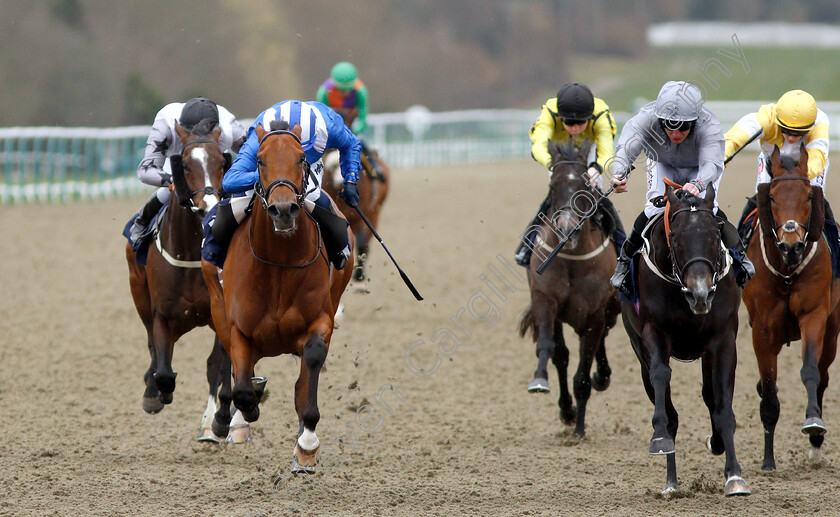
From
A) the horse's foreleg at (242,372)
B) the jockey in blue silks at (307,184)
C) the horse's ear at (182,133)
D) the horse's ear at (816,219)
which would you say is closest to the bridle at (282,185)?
the jockey in blue silks at (307,184)

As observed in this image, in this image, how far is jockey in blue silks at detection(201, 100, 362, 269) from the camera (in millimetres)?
5590

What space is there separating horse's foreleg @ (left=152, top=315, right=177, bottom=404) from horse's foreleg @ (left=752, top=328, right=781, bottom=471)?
353 cm

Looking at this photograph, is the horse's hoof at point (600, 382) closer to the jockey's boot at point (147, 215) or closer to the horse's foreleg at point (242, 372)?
the horse's foreleg at point (242, 372)

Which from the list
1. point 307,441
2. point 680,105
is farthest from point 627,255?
point 307,441

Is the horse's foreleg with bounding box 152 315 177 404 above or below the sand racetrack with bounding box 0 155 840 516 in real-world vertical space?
above

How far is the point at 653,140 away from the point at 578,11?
34820mm

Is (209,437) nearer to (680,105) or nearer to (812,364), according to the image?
(680,105)

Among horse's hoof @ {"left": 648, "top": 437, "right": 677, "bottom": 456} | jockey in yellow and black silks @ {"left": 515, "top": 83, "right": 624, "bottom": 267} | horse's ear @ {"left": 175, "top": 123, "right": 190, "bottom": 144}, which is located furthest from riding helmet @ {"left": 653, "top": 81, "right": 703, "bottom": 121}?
horse's ear @ {"left": 175, "top": 123, "right": 190, "bottom": 144}

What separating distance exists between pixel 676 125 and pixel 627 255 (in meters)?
→ 0.77

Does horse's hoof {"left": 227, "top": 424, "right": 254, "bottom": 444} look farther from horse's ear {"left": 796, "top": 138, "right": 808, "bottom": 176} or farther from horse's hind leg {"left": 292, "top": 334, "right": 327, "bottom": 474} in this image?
horse's ear {"left": 796, "top": 138, "right": 808, "bottom": 176}

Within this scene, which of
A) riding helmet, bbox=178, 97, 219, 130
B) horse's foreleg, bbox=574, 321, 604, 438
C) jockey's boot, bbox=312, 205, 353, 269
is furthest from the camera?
horse's foreleg, bbox=574, 321, 604, 438

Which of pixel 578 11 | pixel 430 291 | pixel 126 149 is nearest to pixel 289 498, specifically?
pixel 430 291

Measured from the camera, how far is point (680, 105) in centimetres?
588

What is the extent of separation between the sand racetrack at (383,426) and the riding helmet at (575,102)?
7.23 ft
